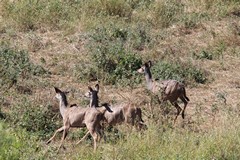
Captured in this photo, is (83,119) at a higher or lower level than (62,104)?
lower

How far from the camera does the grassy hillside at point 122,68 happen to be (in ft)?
31.9

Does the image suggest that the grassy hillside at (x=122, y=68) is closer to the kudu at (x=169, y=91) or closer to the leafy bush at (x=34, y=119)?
the leafy bush at (x=34, y=119)

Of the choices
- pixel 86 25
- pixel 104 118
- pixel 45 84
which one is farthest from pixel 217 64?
pixel 104 118

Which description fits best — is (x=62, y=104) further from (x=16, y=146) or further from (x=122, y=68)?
(x=122, y=68)

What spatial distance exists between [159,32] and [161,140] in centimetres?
841

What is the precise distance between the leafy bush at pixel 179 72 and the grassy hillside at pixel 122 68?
0.03 metres

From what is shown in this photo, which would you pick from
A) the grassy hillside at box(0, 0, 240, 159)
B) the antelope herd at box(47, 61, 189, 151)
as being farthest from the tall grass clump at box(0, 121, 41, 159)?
the antelope herd at box(47, 61, 189, 151)

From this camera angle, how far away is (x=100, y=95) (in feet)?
45.0

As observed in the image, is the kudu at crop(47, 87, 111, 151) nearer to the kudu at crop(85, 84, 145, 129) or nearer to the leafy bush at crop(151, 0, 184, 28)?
the kudu at crop(85, 84, 145, 129)

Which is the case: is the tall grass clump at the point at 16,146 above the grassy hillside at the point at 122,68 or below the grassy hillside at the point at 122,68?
above

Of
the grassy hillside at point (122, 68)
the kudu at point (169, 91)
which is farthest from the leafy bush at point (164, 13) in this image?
the kudu at point (169, 91)

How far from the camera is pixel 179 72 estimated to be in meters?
15.1

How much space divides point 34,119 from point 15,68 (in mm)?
2931

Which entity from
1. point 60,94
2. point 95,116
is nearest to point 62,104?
point 60,94
